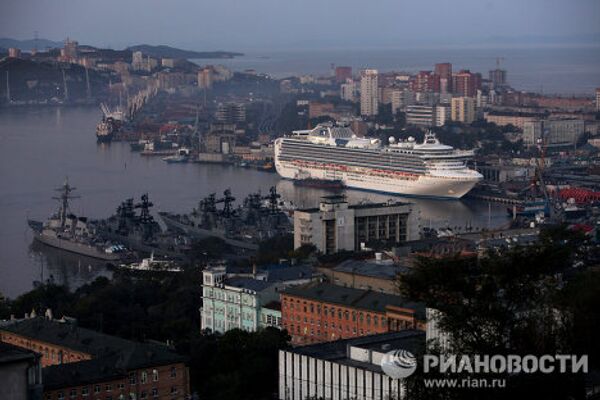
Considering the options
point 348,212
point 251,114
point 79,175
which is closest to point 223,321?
point 348,212

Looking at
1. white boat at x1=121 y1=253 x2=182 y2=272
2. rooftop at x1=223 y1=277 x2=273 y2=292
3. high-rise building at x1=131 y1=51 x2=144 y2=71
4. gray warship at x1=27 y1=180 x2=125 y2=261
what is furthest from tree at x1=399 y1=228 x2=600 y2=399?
high-rise building at x1=131 y1=51 x2=144 y2=71

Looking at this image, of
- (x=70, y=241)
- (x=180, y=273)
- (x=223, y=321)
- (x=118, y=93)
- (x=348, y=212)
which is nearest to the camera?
(x=223, y=321)

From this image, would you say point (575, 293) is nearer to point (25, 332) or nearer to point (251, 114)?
point (25, 332)

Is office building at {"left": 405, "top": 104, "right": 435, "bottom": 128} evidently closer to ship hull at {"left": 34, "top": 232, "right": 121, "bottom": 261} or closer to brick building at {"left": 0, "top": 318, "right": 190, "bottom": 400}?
ship hull at {"left": 34, "top": 232, "right": 121, "bottom": 261}

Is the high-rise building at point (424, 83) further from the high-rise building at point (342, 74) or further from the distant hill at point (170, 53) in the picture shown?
the distant hill at point (170, 53)

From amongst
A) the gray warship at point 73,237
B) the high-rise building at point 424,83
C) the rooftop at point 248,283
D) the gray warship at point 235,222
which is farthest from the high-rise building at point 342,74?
the rooftop at point 248,283
